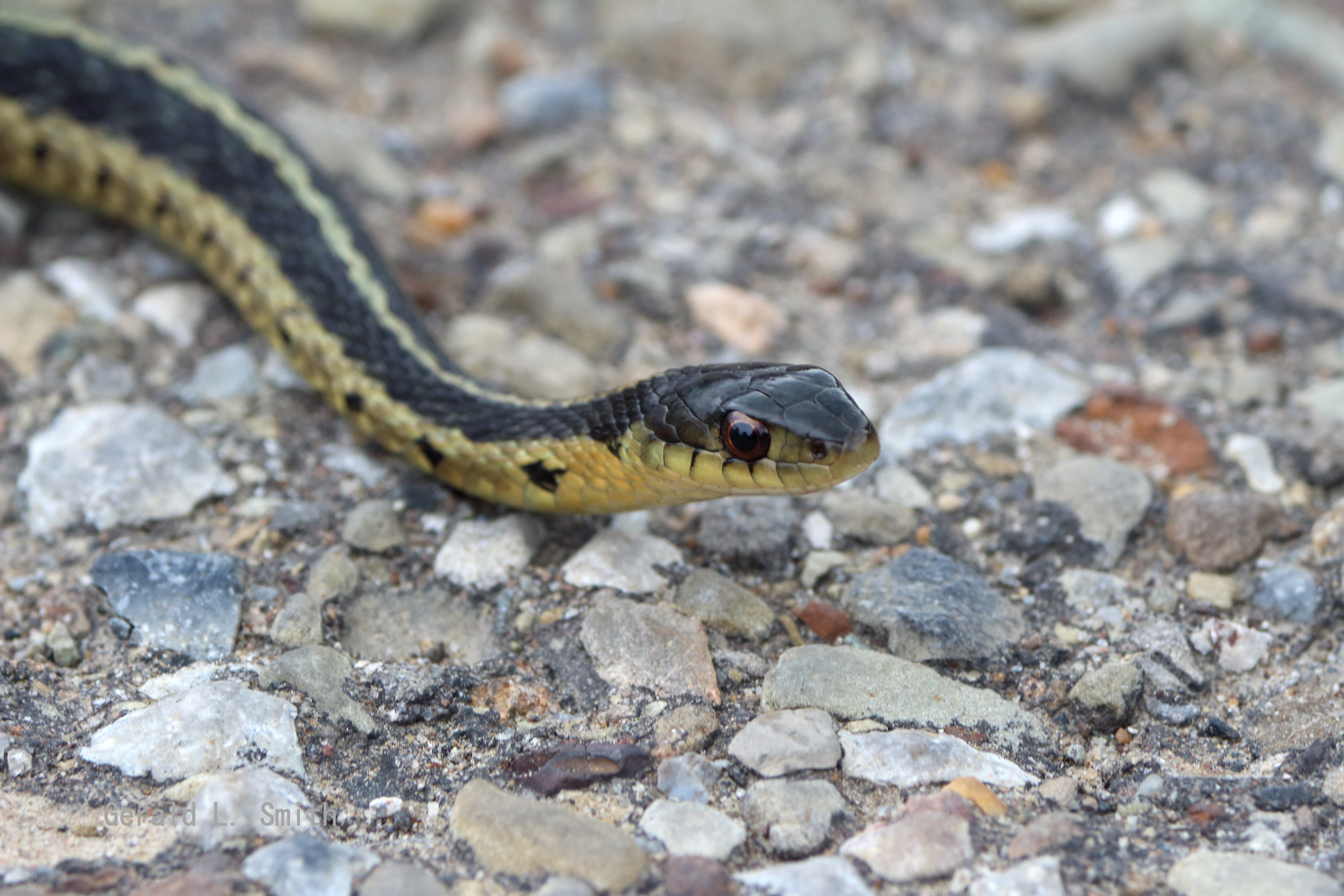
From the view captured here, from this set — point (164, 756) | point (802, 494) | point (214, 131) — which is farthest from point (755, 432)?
point (214, 131)

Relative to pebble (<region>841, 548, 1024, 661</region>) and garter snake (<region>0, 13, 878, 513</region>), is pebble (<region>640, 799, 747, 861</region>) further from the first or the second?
garter snake (<region>0, 13, 878, 513</region>)

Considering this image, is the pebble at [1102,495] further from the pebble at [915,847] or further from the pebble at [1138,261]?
the pebble at [915,847]

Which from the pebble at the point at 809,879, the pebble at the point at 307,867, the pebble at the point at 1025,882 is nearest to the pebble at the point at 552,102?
the pebble at the point at 307,867

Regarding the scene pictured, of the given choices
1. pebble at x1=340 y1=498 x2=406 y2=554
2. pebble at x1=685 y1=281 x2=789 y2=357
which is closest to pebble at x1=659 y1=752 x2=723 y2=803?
pebble at x1=340 y1=498 x2=406 y2=554

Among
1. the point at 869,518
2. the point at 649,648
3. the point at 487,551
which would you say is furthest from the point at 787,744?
the point at 487,551

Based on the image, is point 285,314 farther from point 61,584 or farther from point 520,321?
point 61,584

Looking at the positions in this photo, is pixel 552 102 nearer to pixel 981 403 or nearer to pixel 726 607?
pixel 981 403
